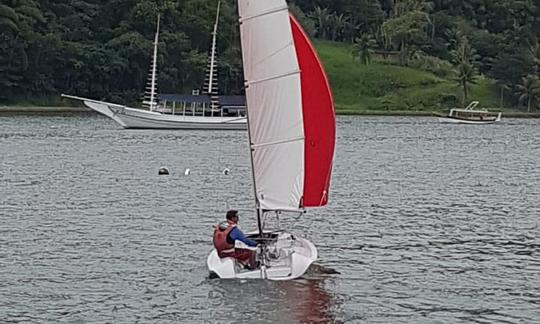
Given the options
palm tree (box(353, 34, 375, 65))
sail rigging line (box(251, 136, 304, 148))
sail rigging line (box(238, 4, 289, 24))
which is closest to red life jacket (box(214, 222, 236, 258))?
sail rigging line (box(251, 136, 304, 148))

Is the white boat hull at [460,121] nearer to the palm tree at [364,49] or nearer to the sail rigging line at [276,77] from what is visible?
the palm tree at [364,49]

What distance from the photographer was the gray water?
29172 millimetres

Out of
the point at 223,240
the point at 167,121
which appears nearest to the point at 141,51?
the point at 167,121

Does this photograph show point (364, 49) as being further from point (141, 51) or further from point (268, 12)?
point (268, 12)

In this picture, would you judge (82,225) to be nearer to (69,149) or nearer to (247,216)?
(247,216)

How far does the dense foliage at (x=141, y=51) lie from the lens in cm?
16212

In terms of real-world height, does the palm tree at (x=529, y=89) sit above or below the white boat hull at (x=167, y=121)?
above

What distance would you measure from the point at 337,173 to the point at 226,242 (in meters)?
39.9

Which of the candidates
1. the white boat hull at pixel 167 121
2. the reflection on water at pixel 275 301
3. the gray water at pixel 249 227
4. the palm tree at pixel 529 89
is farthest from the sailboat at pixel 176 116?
the reflection on water at pixel 275 301

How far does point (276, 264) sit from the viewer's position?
3152 centimetres

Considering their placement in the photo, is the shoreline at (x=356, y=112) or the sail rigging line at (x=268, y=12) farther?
the shoreline at (x=356, y=112)

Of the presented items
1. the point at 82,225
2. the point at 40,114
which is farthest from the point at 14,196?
the point at 40,114

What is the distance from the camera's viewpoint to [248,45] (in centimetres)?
3073

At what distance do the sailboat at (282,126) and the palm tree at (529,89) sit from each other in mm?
153164
